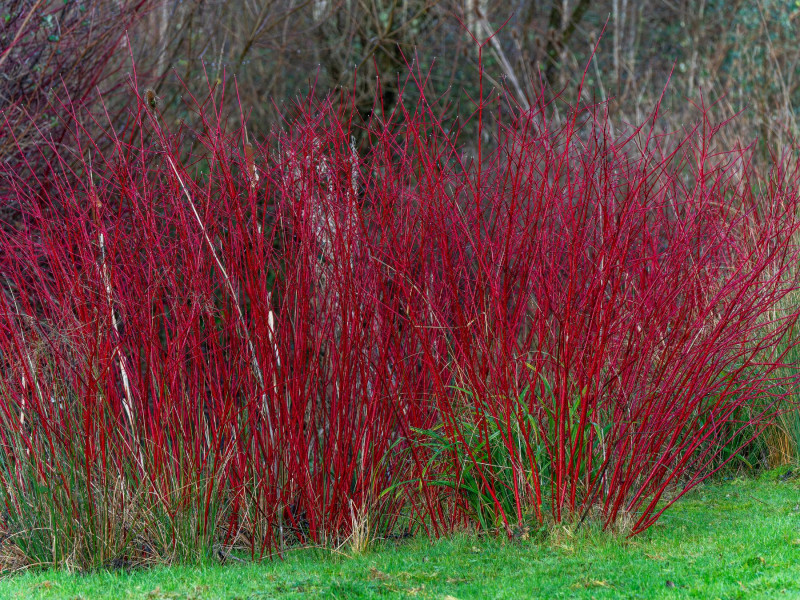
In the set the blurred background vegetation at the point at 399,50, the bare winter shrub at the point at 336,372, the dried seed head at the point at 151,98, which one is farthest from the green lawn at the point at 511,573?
the blurred background vegetation at the point at 399,50

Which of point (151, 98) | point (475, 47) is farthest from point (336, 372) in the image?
point (475, 47)

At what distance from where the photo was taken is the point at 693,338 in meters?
4.30

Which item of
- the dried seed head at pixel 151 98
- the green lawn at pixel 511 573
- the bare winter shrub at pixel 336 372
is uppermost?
the dried seed head at pixel 151 98

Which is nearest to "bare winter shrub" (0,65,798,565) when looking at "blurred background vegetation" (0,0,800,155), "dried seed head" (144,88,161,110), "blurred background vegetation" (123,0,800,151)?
"dried seed head" (144,88,161,110)

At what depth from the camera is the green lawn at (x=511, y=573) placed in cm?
360

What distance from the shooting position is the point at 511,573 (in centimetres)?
386

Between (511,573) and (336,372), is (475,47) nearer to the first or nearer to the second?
(336,372)

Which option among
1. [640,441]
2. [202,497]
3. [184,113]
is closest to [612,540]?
[640,441]

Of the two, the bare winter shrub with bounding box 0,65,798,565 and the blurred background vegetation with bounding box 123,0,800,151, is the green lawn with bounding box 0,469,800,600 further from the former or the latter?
the blurred background vegetation with bounding box 123,0,800,151

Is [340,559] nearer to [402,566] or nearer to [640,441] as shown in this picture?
[402,566]

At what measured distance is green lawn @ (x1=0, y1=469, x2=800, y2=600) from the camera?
3.60m

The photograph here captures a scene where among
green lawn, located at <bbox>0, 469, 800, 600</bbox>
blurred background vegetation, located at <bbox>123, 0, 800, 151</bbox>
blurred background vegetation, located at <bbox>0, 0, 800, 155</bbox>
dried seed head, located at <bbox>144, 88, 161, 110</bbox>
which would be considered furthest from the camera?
blurred background vegetation, located at <bbox>123, 0, 800, 151</bbox>

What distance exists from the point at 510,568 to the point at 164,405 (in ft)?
6.07

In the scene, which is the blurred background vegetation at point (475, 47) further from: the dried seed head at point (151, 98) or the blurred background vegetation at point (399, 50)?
the dried seed head at point (151, 98)
